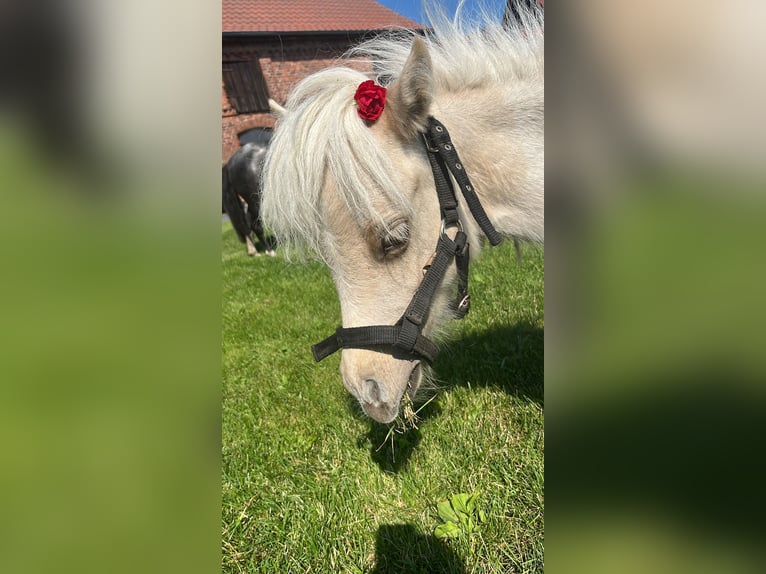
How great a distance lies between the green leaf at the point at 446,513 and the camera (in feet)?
6.27

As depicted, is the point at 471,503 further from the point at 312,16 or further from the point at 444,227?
the point at 312,16

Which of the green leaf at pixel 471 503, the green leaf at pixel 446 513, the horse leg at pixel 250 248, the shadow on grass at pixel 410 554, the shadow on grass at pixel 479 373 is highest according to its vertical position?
the horse leg at pixel 250 248

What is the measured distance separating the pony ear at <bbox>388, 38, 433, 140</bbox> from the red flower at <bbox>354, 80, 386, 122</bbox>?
0.06m

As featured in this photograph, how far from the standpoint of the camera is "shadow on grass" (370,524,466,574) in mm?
1741

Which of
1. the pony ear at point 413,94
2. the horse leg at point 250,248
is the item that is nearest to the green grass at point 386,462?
the pony ear at point 413,94

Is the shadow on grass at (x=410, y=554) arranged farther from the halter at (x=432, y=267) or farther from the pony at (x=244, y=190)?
the pony at (x=244, y=190)

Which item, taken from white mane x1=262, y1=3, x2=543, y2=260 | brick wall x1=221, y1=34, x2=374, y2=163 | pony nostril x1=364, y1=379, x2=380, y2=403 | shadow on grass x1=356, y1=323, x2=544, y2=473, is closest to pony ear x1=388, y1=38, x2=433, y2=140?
white mane x1=262, y1=3, x2=543, y2=260

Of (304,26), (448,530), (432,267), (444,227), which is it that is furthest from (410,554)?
(304,26)

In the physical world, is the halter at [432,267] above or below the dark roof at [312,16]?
below

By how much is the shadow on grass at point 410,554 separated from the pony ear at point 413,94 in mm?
1717
